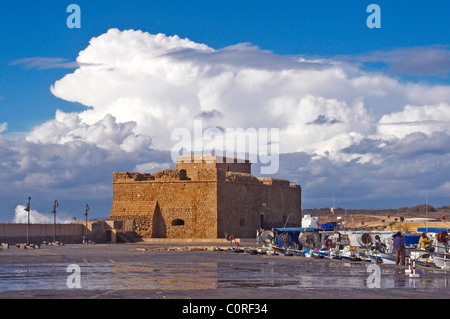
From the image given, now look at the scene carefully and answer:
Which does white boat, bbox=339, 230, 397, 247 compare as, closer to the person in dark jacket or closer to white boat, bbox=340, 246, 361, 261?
white boat, bbox=340, 246, 361, 261

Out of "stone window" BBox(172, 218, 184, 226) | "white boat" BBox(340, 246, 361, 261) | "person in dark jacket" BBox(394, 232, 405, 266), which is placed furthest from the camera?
"stone window" BBox(172, 218, 184, 226)

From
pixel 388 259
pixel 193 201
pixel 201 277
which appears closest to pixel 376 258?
pixel 388 259

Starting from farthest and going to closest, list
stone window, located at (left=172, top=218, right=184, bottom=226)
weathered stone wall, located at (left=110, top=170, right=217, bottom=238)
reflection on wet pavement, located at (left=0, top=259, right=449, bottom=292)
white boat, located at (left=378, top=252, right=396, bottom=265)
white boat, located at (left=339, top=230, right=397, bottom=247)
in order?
stone window, located at (left=172, top=218, right=184, bottom=226) < weathered stone wall, located at (left=110, top=170, right=217, bottom=238) < white boat, located at (left=339, top=230, right=397, bottom=247) < white boat, located at (left=378, top=252, right=396, bottom=265) < reflection on wet pavement, located at (left=0, top=259, right=449, bottom=292)

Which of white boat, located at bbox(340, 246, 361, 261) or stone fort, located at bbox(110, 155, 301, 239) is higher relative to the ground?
stone fort, located at bbox(110, 155, 301, 239)

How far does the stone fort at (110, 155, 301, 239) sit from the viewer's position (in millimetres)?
52188

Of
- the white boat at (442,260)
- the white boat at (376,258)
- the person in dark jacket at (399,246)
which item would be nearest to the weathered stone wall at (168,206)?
the white boat at (376,258)

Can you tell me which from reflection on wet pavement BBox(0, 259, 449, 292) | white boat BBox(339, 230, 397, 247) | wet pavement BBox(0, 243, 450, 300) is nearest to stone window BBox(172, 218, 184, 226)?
white boat BBox(339, 230, 397, 247)

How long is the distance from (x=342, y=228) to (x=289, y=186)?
22067 millimetres

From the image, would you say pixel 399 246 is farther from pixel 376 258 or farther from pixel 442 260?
pixel 376 258

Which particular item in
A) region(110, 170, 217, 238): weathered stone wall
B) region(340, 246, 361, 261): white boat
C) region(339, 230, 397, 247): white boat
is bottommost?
region(340, 246, 361, 261): white boat

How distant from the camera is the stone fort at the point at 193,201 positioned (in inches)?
2055

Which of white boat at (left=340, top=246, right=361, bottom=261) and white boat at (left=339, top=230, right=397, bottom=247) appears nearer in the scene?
white boat at (left=340, top=246, right=361, bottom=261)

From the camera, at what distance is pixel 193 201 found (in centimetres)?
5269

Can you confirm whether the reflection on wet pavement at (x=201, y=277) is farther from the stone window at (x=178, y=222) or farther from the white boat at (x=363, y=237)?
the stone window at (x=178, y=222)
